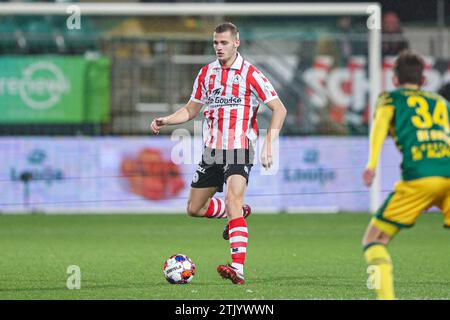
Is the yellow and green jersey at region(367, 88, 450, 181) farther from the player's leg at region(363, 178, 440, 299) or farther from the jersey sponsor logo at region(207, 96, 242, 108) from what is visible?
the jersey sponsor logo at region(207, 96, 242, 108)

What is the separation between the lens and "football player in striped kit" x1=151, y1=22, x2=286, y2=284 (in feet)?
29.6

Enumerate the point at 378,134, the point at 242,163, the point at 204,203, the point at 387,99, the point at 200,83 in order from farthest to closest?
the point at 204,203, the point at 200,83, the point at 242,163, the point at 387,99, the point at 378,134

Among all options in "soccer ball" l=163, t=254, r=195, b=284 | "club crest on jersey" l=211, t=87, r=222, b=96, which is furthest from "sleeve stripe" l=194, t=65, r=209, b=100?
"soccer ball" l=163, t=254, r=195, b=284

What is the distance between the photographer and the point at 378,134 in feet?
22.6

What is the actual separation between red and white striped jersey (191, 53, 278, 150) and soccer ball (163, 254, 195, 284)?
40.9 inches

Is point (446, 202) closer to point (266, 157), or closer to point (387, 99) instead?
point (387, 99)

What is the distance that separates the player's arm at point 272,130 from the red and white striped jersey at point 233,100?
3.7 inches

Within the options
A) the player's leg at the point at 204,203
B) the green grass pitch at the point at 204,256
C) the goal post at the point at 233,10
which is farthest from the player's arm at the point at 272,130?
the goal post at the point at 233,10

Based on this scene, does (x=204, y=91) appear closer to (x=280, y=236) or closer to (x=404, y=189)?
(x=404, y=189)

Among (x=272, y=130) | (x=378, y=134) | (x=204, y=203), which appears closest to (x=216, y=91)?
(x=272, y=130)

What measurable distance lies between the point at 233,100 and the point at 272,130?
0.55m

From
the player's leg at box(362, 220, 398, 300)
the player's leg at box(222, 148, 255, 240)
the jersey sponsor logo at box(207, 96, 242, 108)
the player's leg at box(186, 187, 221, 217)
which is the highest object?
the jersey sponsor logo at box(207, 96, 242, 108)
